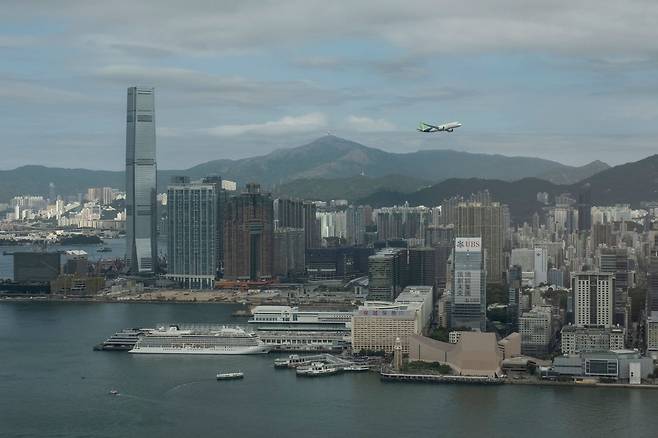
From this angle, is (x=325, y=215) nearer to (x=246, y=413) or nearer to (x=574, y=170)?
(x=574, y=170)

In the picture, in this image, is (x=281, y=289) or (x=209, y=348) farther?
(x=281, y=289)

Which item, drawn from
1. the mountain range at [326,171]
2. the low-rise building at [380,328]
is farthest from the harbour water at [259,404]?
the mountain range at [326,171]

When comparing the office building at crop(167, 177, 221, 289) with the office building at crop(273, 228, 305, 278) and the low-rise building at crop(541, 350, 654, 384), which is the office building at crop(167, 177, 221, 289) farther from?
the low-rise building at crop(541, 350, 654, 384)

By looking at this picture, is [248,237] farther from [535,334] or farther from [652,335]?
[652,335]

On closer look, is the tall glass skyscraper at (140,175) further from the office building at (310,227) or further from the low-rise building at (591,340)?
the low-rise building at (591,340)

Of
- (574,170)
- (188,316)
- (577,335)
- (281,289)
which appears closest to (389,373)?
(577,335)

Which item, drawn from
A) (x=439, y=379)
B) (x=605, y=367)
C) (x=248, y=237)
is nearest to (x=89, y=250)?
(x=248, y=237)

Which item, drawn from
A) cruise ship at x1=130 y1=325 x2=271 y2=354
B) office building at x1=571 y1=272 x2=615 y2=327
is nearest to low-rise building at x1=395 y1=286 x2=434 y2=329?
office building at x1=571 y1=272 x2=615 y2=327
